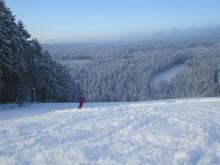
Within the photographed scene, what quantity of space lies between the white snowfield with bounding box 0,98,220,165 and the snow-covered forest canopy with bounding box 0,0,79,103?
16999 mm

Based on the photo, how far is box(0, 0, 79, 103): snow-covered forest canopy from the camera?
32500mm

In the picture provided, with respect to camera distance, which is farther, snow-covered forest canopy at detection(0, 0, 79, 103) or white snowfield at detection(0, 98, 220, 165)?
snow-covered forest canopy at detection(0, 0, 79, 103)

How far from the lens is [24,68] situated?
3422cm

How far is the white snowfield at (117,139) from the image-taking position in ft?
35.0

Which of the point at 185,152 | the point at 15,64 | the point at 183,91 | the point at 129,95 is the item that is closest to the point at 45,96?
the point at 15,64

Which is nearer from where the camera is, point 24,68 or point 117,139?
point 117,139

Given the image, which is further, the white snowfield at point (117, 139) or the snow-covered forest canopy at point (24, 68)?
the snow-covered forest canopy at point (24, 68)

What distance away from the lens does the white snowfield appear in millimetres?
10656

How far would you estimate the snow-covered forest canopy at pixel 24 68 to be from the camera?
32.5 meters

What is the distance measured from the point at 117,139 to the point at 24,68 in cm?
2363

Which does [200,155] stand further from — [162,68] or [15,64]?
[162,68]

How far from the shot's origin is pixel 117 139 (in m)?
12.7

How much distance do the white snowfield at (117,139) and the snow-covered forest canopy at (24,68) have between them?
16999 mm

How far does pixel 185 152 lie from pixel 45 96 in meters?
33.9
